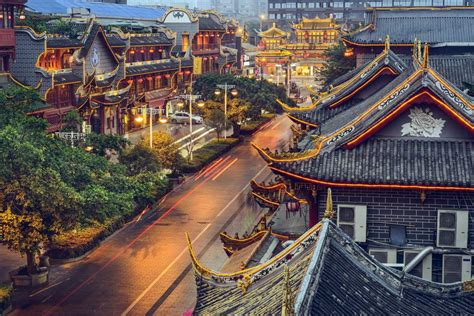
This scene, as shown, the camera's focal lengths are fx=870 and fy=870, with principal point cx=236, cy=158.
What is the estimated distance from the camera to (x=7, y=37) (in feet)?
213

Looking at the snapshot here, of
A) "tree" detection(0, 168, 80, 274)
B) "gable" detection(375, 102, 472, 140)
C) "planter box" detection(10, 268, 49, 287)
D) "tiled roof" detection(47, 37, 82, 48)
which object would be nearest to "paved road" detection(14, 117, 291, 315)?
"planter box" detection(10, 268, 49, 287)

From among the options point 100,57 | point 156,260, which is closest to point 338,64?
point 100,57

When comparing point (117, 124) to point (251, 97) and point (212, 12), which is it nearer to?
point (251, 97)

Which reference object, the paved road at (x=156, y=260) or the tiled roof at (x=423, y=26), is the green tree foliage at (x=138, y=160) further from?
the tiled roof at (x=423, y=26)

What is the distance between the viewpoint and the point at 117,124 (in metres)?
85.8

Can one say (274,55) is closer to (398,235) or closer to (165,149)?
(165,149)

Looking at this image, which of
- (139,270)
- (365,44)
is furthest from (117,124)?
A: (139,270)

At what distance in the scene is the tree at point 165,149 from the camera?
6075 cm

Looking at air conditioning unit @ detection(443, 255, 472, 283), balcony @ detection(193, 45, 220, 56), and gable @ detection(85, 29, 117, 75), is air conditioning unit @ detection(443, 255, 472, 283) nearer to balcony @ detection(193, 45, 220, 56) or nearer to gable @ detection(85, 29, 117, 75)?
gable @ detection(85, 29, 117, 75)

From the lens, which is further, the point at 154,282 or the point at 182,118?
the point at 182,118

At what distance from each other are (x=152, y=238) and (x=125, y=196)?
25.6 feet

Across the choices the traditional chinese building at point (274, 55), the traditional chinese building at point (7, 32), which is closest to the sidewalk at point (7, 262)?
the traditional chinese building at point (7, 32)

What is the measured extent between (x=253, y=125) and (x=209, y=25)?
36.1 metres

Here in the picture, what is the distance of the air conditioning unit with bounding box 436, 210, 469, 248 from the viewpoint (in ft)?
91.2
